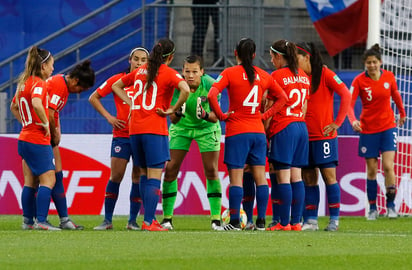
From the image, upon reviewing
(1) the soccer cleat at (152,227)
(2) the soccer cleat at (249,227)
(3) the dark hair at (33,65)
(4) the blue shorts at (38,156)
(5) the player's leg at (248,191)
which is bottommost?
(2) the soccer cleat at (249,227)

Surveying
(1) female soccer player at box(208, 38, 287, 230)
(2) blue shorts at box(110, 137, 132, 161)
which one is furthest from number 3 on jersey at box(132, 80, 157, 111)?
(2) blue shorts at box(110, 137, 132, 161)

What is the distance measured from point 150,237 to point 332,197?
2724mm

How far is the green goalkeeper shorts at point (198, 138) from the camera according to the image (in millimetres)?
11531

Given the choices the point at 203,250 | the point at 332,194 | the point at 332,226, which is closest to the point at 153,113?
the point at 332,194

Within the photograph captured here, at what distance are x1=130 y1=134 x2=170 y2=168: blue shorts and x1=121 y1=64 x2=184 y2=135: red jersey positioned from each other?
5cm

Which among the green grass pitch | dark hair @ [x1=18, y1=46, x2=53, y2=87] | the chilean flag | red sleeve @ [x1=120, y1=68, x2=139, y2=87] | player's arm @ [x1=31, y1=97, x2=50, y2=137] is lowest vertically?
the green grass pitch

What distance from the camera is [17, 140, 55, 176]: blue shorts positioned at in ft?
35.0

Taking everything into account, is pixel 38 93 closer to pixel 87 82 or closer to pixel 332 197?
pixel 87 82

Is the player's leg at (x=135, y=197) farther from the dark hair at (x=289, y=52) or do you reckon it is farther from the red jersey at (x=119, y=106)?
the dark hair at (x=289, y=52)

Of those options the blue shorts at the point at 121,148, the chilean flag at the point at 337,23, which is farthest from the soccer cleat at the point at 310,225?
the chilean flag at the point at 337,23

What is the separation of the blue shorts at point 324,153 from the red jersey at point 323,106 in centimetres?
6

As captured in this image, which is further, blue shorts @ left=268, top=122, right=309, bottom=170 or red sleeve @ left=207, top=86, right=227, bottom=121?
blue shorts @ left=268, top=122, right=309, bottom=170

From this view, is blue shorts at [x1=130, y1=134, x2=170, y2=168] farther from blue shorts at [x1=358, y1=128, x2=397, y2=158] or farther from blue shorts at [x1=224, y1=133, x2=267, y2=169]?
blue shorts at [x1=358, y1=128, x2=397, y2=158]

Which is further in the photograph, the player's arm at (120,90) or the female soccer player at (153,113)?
the player's arm at (120,90)
